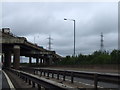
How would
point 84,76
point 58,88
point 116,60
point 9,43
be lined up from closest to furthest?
point 58,88
point 84,76
point 116,60
point 9,43

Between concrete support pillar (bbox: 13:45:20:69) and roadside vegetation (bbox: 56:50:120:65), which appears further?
concrete support pillar (bbox: 13:45:20:69)

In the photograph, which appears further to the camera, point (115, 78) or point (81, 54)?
point (81, 54)

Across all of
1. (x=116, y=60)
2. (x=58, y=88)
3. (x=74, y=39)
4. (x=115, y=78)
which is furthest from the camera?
(x=74, y=39)

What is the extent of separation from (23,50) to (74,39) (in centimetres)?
5038

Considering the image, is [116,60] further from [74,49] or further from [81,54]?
[81,54]

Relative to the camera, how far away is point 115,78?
1374 cm

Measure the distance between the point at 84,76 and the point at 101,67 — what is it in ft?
93.8

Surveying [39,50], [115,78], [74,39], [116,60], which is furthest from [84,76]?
[39,50]

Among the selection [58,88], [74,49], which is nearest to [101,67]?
[74,49]

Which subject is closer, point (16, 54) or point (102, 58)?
point (102, 58)

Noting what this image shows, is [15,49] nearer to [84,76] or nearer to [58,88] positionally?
[84,76]

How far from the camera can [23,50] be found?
4400 inches

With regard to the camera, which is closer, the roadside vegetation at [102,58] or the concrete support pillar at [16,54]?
the roadside vegetation at [102,58]

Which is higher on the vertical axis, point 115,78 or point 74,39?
point 74,39
